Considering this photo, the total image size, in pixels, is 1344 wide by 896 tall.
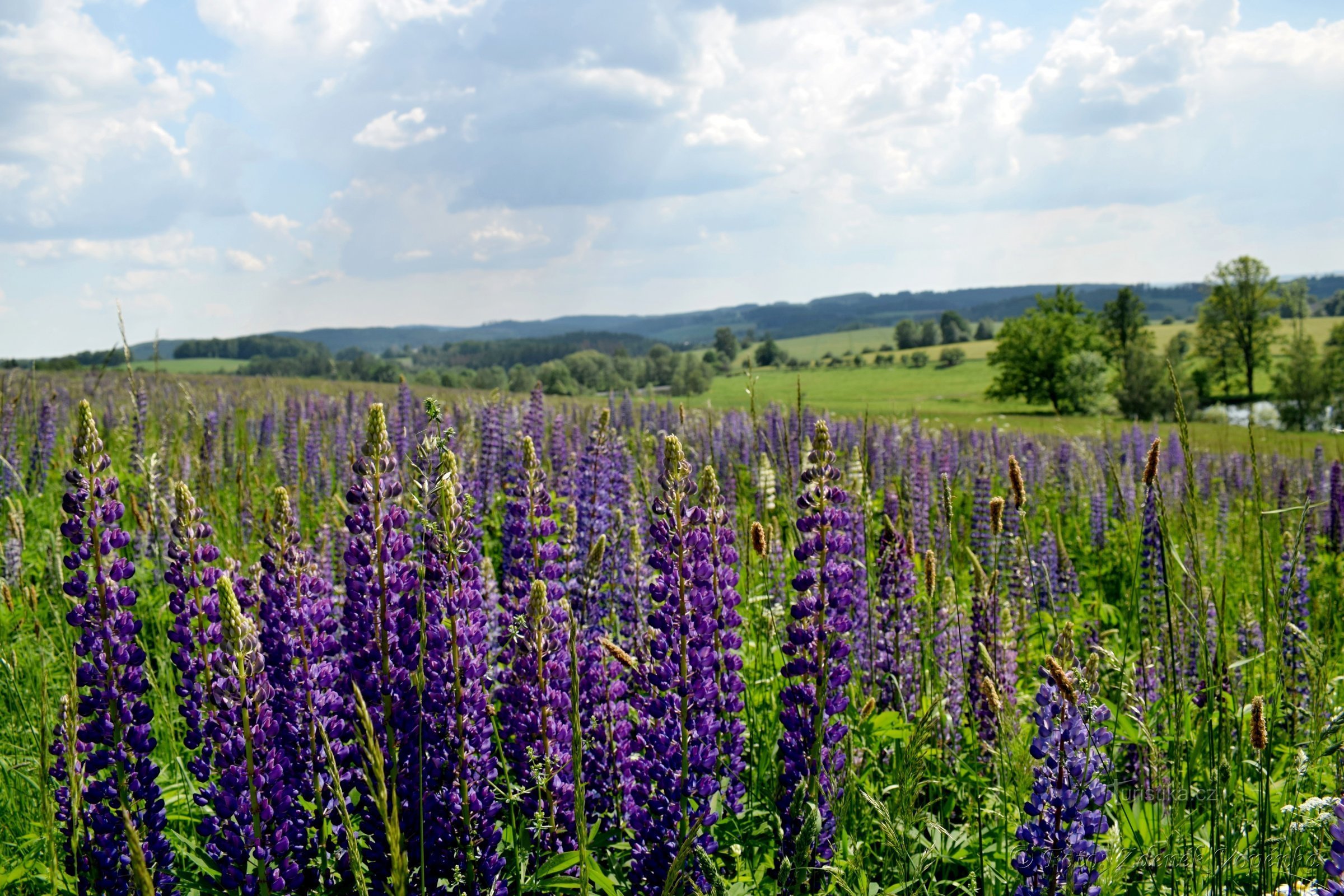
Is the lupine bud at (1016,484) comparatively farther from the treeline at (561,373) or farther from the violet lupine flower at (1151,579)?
the treeline at (561,373)

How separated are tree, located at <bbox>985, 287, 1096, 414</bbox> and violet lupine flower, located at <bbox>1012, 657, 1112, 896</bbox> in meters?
77.4

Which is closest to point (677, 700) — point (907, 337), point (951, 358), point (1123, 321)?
point (1123, 321)

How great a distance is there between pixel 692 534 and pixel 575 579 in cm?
241

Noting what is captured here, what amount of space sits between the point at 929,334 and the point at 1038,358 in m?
60.4

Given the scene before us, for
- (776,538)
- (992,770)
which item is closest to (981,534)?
(776,538)

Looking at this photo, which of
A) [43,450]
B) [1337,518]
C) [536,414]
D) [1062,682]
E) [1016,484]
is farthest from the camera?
[43,450]

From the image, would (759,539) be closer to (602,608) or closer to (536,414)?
(602,608)

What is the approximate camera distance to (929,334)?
13650 centimetres

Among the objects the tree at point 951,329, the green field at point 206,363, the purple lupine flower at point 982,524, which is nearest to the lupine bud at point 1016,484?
the purple lupine flower at point 982,524

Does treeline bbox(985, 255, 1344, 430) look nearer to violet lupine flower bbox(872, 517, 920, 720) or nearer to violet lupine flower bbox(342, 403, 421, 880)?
violet lupine flower bbox(872, 517, 920, 720)

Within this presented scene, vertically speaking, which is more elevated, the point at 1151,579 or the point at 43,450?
the point at 43,450

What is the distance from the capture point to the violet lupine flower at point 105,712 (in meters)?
2.79

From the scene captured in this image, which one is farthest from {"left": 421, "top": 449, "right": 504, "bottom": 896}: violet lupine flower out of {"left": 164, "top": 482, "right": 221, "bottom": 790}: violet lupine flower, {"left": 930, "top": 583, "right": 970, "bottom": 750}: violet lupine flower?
{"left": 930, "top": 583, "right": 970, "bottom": 750}: violet lupine flower

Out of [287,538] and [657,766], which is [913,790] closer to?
[657,766]
